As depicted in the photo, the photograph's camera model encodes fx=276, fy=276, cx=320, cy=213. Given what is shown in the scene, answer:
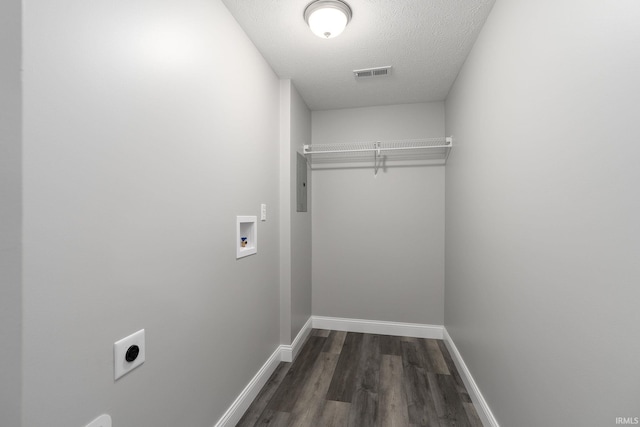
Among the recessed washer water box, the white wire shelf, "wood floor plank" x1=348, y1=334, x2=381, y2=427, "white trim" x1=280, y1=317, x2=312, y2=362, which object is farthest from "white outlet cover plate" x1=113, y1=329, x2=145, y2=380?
the white wire shelf

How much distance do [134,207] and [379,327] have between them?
266 centimetres

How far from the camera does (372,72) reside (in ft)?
7.45

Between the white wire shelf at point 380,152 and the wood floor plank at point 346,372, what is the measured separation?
1810mm

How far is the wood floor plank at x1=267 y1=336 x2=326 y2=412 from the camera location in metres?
1.84

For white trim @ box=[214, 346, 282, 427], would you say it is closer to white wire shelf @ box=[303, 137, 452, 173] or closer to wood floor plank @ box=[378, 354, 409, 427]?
wood floor plank @ box=[378, 354, 409, 427]

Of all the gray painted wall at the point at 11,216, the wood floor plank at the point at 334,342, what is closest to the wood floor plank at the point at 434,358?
the wood floor plank at the point at 334,342

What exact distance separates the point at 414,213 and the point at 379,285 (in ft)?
2.80

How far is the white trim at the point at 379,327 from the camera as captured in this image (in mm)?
2840

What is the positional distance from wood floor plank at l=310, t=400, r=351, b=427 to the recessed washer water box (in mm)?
1114

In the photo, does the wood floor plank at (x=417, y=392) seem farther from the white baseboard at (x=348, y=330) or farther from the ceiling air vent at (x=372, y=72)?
the ceiling air vent at (x=372, y=72)

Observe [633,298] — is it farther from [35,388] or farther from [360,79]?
[360,79]

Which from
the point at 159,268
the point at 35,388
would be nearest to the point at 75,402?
the point at 35,388

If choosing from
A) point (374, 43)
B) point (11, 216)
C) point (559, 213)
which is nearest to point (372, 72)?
point (374, 43)

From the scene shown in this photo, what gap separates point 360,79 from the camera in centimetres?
239
